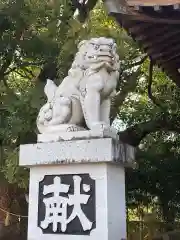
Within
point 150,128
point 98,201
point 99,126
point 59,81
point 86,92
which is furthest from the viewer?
point 150,128

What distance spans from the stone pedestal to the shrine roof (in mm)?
1180

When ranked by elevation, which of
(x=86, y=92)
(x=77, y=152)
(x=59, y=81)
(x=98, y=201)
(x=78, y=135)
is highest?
(x=59, y=81)

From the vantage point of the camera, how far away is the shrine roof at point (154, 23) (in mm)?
3115

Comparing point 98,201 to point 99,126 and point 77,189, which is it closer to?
Answer: point 77,189

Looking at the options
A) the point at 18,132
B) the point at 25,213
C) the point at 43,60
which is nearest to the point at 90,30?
the point at 43,60

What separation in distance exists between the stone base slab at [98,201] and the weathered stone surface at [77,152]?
2.6 inches

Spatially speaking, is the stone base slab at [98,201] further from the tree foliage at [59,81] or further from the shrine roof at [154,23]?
the tree foliage at [59,81]

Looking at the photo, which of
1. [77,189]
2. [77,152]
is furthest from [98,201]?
[77,152]

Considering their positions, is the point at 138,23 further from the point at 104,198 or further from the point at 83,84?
the point at 104,198

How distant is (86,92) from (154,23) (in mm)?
Result: 990

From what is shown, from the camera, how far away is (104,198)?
2602 millimetres

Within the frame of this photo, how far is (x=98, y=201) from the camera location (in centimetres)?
262

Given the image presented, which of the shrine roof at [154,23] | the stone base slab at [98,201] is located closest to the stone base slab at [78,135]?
the stone base slab at [98,201]

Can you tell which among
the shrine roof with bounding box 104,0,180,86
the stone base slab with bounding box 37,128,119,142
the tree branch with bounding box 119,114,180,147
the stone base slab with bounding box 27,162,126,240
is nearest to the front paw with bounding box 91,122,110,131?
the stone base slab with bounding box 37,128,119,142
